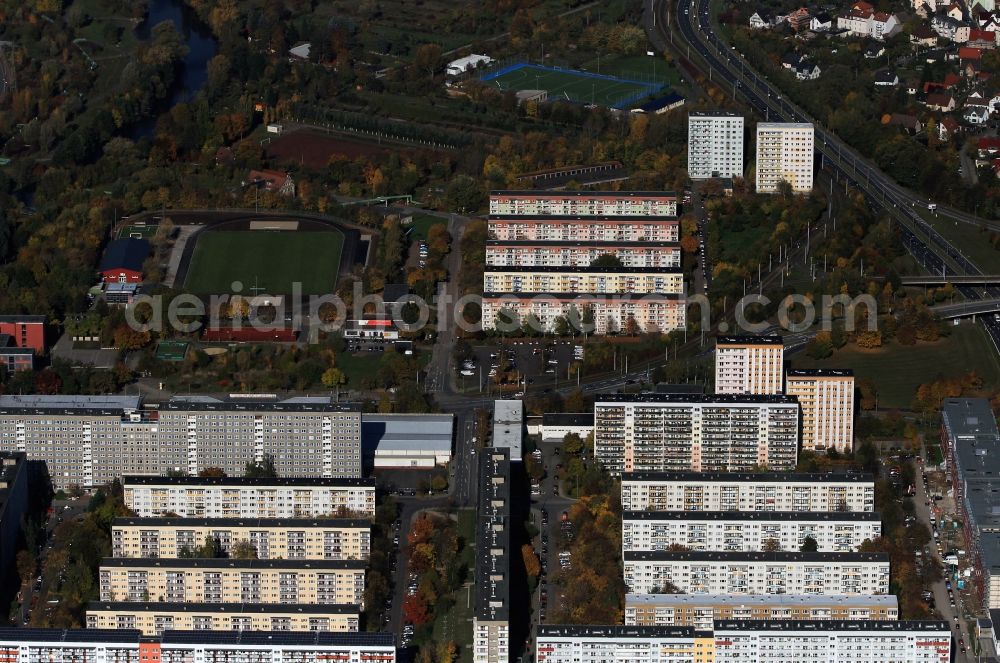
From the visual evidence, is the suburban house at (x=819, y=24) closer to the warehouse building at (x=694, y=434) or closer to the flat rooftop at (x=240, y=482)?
the warehouse building at (x=694, y=434)

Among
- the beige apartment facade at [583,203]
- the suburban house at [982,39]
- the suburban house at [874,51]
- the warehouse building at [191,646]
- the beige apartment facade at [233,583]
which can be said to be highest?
the suburban house at [982,39]

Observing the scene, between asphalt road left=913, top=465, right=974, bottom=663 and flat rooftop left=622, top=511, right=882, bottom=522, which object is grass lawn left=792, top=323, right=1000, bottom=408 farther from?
flat rooftop left=622, top=511, right=882, bottom=522

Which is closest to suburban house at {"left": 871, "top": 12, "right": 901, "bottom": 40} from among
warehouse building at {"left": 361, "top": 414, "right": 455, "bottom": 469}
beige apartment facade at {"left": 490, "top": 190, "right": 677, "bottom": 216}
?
beige apartment facade at {"left": 490, "top": 190, "right": 677, "bottom": 216}

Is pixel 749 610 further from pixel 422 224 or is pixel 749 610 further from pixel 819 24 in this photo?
pixel 819 24

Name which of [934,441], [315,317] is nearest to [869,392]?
[934,441]

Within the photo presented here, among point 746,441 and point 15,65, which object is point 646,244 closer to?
point 746,441

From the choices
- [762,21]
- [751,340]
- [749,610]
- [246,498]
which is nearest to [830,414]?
[751,340]

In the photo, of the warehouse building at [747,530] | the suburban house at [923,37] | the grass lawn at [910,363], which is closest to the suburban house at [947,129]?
the suburban house at [923,37]
